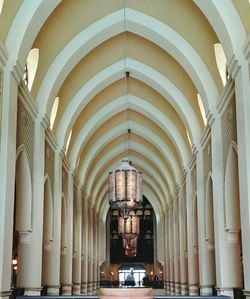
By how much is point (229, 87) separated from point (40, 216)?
216 inches

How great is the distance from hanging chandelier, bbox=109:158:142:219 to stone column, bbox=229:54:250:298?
3.45 meters

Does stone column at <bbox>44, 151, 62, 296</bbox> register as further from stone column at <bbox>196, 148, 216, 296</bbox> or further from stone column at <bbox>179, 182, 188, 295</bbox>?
stone column at <bbox>179, 182, 188, 295</bbox>

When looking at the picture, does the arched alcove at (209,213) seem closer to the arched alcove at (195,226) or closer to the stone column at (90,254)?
the arched alcove at (195,226)

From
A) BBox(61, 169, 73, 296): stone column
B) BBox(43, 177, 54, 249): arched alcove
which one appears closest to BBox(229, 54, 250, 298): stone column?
BBox(43, 177, 54, 249): arched alcove

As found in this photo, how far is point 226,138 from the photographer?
40.5ft

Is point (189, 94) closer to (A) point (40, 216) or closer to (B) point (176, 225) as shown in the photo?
(A) point (40, 216)

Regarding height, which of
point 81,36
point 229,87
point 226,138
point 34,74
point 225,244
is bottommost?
point 225,244

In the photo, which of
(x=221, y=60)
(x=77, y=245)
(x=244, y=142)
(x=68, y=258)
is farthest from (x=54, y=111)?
(x=244, y=142)

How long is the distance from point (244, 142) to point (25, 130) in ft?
16.4

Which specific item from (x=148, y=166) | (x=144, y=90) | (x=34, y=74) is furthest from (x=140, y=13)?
(x=148, y=166)

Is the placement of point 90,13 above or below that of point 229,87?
above

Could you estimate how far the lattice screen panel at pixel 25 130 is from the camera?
38.5ft

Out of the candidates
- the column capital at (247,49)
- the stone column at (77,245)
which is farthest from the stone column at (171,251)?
the column capital at (247,49)

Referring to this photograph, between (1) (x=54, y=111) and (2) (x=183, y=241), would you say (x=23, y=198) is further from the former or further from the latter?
(2) (x=183, y=241)
